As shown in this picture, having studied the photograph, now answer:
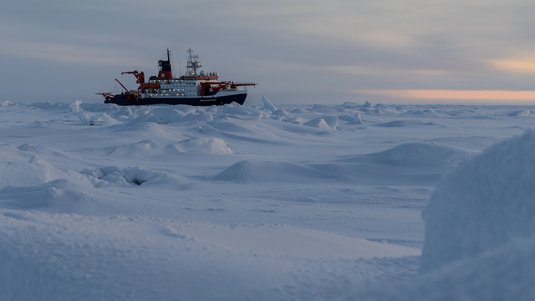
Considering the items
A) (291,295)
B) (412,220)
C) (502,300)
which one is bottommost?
(412,220)

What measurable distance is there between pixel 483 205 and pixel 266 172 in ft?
21.3

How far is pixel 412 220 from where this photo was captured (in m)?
5.01

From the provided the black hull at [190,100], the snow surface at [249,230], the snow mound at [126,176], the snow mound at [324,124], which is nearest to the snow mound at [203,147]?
the snow surface at [249,230]

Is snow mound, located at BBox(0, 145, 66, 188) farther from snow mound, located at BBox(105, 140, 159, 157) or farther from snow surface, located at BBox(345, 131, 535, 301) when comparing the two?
snow surface, located at BBox(345, 131, 535, 301)

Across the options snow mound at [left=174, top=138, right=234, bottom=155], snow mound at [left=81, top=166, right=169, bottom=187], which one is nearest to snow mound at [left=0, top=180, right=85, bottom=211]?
snow mound at [left=81, top=166, right=169, bottom=187]

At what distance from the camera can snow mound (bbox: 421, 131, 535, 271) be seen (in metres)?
1.60

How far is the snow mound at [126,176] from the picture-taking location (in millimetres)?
7484

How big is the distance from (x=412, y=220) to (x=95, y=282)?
3.56m

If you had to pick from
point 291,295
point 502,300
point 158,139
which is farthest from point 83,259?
point 158,139

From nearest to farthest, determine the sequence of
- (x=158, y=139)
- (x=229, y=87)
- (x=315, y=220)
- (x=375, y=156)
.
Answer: (x=315, y=220), (x=375, y=156), (x=158, y=139), (x=229, y=87)

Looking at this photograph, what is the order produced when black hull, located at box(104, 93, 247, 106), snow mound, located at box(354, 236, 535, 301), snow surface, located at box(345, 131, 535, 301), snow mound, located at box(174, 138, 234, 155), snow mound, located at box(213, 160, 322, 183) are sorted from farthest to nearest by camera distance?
black hull, located at box(104, 93, 247, 106)
snow mound, located at box(174, 138, 234, 155)
snow mound, located at box(213, 160, 322, 183)
snow surface, located at box(345, 131, 535, 301)
snow mound, located at box(354, 236, 535, 301)

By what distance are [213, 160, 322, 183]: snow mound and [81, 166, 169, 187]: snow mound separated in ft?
2.75

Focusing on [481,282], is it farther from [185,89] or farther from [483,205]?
[185,89]

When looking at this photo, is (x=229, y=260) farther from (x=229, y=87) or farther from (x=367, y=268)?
(x=229, y=87)
